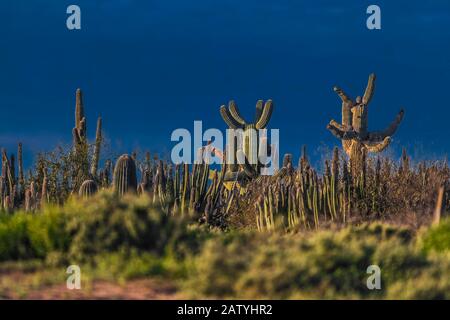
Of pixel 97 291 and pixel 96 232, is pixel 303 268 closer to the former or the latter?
pixel 97 291

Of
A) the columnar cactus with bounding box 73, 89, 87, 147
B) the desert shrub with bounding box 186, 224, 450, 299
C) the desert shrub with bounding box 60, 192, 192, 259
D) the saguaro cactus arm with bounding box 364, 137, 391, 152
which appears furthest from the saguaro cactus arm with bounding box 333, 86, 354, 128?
the desert shrub with bounding box 60, 192, 192, 259

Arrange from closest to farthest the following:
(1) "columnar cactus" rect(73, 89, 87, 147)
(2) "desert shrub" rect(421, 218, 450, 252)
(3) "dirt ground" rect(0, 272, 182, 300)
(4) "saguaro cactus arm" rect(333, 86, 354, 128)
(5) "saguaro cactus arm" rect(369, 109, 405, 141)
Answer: (3) "dirt ground" rect(0, 272, 182, 300) → (2) "desert shrub" rect(421, 218, 450, 252) → (1) "columnar cactus" rect(73, 89, 87, 147) → (4) "saguaro cactus arm" rect(333, 86, 354, 128) → (5) "saguaro cactus arm" rect(369, 109, 405, 141)

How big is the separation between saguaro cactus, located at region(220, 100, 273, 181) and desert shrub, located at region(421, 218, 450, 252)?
1258cm

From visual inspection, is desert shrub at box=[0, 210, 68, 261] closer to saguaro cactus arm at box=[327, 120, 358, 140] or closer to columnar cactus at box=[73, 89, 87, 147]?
columnar cactus at box=[73, 89, 87, 147]

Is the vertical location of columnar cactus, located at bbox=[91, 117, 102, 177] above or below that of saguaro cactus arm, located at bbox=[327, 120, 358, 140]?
below

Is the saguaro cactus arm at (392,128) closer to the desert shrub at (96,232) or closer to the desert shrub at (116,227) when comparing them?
the desert shrub at (96,232)

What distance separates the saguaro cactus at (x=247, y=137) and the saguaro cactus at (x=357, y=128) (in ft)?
8.18

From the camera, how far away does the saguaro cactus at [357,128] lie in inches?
1056

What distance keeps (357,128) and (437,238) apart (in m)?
14.0

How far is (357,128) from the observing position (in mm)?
27531

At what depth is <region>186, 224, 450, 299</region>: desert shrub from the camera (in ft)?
31.0

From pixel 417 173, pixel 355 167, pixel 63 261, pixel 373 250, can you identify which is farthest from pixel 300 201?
pixel 63 261
